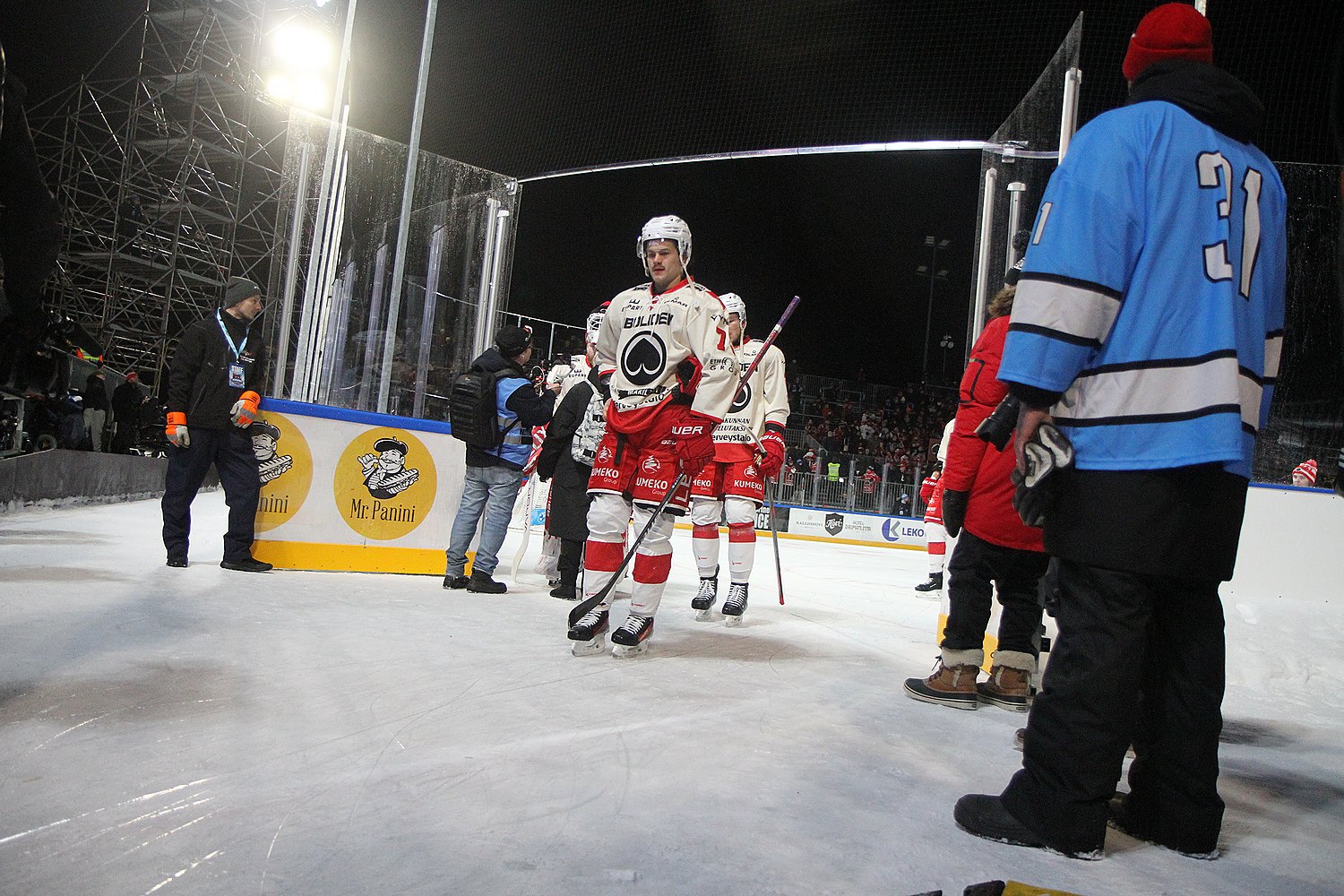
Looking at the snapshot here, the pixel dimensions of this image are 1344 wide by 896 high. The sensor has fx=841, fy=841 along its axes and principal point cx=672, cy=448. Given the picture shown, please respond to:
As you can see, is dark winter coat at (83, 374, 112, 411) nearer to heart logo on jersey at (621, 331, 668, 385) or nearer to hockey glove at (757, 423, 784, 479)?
hockey glove at (757, 423, 784, 479)

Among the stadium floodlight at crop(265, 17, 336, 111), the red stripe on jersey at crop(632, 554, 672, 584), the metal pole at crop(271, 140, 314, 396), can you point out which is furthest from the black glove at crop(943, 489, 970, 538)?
the stadium floodlight at crop(265, 17, 336, 111)

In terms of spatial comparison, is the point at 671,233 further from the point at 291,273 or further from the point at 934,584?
the point at 934,584

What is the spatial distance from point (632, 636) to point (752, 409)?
7.37 feet

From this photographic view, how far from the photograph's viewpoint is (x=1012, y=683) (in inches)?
120

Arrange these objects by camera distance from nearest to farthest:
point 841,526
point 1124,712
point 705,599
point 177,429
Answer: point 1124,712
point 705,599
point 177,429
point 841,526

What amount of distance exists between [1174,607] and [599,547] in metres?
2.19

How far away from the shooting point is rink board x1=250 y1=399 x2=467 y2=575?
17.3ft

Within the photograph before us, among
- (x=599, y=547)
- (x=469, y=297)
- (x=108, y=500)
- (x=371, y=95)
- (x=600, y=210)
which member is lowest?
(x=108, y=500)

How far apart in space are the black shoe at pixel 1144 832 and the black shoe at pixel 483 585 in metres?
3.77

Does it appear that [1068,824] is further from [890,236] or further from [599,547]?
[890,236]

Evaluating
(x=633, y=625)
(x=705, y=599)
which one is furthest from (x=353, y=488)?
(x=633, y=625)

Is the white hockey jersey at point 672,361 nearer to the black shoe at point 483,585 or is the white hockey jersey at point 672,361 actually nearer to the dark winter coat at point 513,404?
the dark winter coat at point 513,404

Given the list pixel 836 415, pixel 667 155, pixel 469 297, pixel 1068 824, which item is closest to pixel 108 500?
pixel 469 297

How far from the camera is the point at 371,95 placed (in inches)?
374
